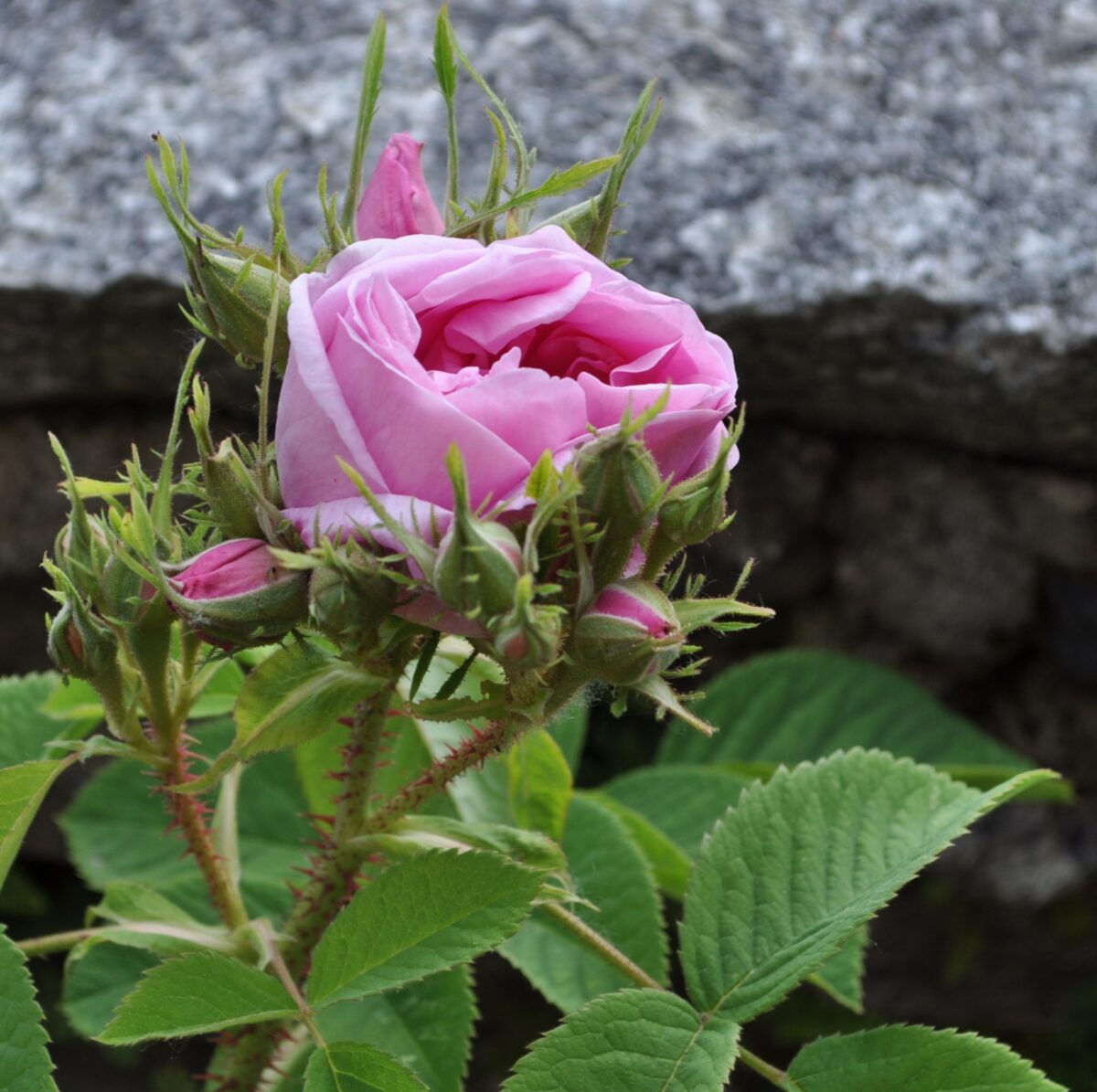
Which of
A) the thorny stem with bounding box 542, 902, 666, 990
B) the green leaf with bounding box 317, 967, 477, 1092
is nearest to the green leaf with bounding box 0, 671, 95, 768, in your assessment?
the green leaf with bounding box 317, 967, 477, 1092

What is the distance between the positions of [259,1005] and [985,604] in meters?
1.32

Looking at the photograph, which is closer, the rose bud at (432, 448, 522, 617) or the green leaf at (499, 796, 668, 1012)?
the rose bud at (432, 448, 522, 617)

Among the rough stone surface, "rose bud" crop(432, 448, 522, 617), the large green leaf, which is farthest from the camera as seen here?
the rough stone surface

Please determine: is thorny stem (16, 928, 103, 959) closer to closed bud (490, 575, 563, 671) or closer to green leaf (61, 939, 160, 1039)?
green leaf (61, 939, 160, 1039)

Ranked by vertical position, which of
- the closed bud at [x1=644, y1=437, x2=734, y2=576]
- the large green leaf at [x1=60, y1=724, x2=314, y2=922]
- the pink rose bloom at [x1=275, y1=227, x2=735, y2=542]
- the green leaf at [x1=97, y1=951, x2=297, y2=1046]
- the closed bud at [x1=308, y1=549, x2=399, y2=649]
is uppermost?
the pink rose bloom at [x1=275, y1=227, x2=735, y2=542]

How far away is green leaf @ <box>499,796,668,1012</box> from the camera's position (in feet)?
3.32

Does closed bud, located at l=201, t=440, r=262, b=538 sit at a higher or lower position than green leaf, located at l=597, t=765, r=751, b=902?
higher

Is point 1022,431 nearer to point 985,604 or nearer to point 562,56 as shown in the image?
point 985,604

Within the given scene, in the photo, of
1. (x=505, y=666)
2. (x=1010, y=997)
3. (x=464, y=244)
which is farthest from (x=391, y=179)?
(x=1010, y=997)

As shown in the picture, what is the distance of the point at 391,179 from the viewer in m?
0.75

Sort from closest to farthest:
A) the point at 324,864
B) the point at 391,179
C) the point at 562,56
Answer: the point at 391,179 → the point at 324,864 → the point at 562,56

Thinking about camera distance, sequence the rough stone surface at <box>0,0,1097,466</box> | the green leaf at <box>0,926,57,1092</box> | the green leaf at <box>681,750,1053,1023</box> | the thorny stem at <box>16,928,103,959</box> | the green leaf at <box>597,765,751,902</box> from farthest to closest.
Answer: the rough stone surface at <box>0,0,1097,466</box> → the green leaf at <box>597,765,751,902</box> → the thorny stem at <box>16,928,103,959</box> → the green leaf at <box>681,750,1053,1023</box> → the green leaf at <box>0,926,57,1092</box>

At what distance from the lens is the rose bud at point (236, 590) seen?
2.11 feet

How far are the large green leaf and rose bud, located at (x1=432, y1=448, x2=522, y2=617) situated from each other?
Answer: 0.71 m
